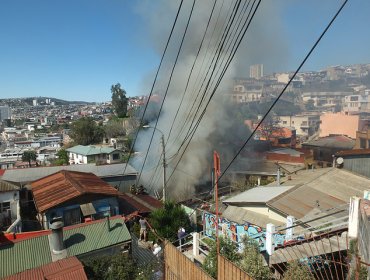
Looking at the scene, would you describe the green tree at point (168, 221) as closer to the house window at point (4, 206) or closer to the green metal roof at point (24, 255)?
the green metal roof at point (24, 255)

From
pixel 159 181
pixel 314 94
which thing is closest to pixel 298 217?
pixel 159 181

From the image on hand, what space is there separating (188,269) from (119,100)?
64.0m

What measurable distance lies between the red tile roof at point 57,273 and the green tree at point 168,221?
4.68 meters

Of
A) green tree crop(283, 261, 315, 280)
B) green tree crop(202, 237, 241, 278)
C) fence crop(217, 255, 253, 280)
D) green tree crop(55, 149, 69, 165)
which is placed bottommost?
green tree crop(55, 149, 69, 165)

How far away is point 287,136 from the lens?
1905 inches

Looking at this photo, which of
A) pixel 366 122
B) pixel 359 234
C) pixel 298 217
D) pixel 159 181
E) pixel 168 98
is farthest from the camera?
pixel 366 122

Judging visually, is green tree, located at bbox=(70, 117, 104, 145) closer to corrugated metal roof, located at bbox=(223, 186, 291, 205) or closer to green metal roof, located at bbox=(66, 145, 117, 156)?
green metal roof, located at bbox=(66, 145, 117, 156)

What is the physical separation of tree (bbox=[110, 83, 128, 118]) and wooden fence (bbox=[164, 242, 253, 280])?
204ft

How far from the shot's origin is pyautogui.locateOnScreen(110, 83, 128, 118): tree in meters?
67.1

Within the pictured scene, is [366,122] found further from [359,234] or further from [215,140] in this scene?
[359,234]

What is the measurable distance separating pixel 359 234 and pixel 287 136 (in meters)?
43.9

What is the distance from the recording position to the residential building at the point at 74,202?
13633 millimetres

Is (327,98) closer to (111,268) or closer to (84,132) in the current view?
(84,132)

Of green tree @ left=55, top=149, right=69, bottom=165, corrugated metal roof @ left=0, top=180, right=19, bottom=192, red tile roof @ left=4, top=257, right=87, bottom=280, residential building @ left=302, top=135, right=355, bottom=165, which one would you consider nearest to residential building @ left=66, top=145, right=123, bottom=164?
green tree @ left=55, top=149, right=69, bottom=165
